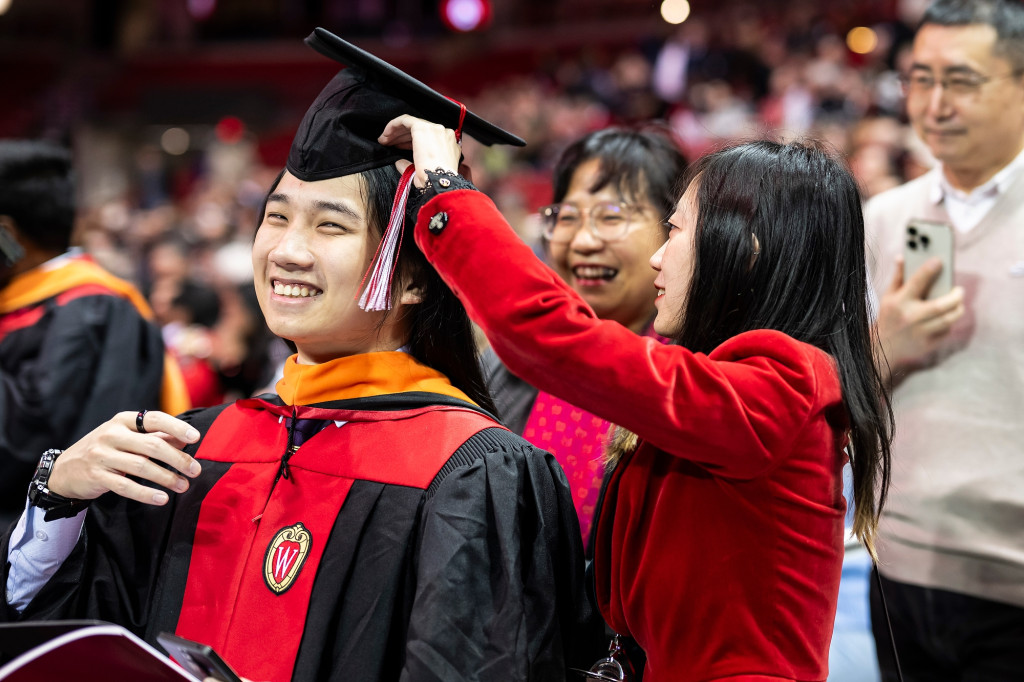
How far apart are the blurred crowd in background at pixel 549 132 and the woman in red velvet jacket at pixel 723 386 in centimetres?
295

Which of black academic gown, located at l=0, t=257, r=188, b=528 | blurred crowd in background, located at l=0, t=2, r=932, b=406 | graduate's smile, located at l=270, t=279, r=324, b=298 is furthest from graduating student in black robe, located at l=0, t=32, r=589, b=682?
blurred crowd in background, located at l=0, t=2, r=932, b=406

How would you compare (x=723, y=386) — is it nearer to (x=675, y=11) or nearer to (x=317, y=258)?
(x=317, y=258)

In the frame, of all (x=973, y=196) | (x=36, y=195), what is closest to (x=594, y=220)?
(x=973, y=196)

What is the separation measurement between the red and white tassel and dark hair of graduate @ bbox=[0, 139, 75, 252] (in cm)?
171

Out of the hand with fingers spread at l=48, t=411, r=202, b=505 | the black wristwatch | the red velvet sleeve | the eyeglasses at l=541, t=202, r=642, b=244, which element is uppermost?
the eyeglasses at l=541, t=202, r=642, b=244

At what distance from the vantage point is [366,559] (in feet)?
5.20

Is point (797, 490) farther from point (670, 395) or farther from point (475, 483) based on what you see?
point (475, 483)

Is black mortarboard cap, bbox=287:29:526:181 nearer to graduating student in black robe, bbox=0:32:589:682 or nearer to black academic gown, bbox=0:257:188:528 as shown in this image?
graduating student in black robe, bbox=0:32:589:682

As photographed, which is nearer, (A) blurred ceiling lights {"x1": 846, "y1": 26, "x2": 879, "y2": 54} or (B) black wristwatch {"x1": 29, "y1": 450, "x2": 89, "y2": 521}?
(B) black wristwatch {"x1": 29, "y1": 450, "x2": 89, "y2": 521}

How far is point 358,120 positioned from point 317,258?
238 millimetres

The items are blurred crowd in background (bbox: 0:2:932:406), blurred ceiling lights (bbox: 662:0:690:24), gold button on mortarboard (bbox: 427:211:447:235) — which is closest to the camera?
gold button on mortarboard (bbox: 427:211:447:235)

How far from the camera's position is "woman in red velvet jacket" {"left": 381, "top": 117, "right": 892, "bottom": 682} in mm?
1360

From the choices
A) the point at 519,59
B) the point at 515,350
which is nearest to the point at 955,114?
the point at 515,350

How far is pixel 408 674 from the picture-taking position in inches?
57.5
